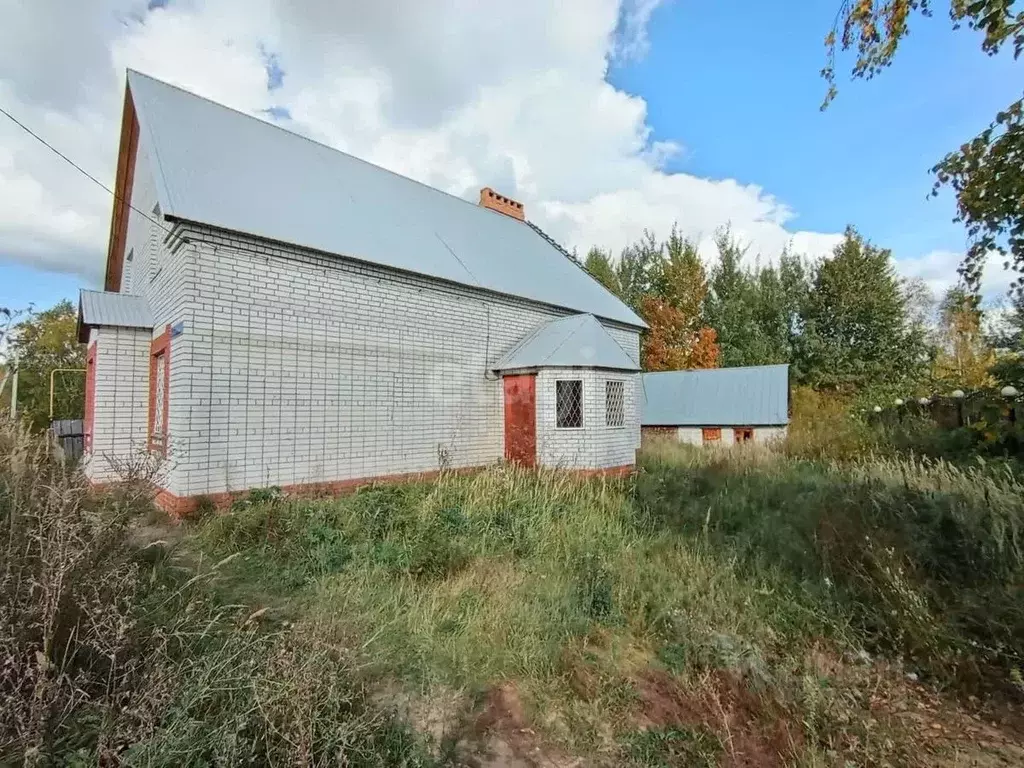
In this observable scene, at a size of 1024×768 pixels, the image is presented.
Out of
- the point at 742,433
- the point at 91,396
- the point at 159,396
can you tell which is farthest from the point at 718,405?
the point at 91,396

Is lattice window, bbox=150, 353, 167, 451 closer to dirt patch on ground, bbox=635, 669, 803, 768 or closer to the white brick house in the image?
the white brick house

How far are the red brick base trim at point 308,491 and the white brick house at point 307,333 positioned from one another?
4cm

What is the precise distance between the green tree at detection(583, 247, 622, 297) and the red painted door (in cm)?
1999

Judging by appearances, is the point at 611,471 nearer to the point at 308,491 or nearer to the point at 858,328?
the point at 308,491

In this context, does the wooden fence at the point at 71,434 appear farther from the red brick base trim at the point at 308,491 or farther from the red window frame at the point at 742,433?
the red window frame at the point at 742,433

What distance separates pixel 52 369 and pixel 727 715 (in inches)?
829

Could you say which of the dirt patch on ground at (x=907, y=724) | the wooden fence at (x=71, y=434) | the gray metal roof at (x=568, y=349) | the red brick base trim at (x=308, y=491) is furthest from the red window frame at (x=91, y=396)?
the dirt patch on ground at (x=907, y=724)

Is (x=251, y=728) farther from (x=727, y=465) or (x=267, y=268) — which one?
(x=727, y=465)

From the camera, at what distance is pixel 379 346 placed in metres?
9.59

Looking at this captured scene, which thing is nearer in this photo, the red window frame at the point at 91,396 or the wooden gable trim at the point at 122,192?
the red window frame at the point at 91,396

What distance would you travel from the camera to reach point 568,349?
37.2ft

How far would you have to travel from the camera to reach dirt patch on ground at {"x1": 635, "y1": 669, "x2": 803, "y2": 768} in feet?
9.02

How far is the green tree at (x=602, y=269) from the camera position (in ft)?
101

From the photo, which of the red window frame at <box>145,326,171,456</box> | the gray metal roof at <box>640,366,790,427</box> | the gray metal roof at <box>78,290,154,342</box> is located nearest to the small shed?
the gray metal roof at <box>640,366,790,427</box>
